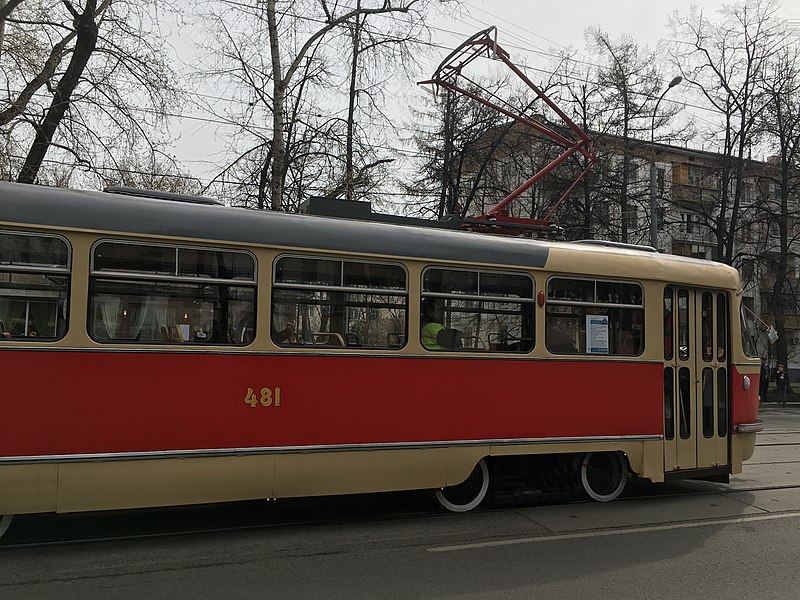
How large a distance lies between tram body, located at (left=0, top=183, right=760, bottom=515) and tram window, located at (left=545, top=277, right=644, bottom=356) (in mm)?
22

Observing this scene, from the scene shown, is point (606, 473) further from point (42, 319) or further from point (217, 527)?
point (42, 319)

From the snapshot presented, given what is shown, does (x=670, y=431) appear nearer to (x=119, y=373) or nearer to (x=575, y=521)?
(x=575, y=521)

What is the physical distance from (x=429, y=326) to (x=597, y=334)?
2.04 m

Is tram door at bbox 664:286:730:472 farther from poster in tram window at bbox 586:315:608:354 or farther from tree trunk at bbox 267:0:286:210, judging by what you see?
tree trunk at bbox 267:0:286:210

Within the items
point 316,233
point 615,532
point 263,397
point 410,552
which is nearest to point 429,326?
point 316,233

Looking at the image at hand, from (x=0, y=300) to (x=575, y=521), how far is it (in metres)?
5.49

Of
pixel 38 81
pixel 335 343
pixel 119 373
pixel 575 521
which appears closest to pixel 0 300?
pixel 119 373

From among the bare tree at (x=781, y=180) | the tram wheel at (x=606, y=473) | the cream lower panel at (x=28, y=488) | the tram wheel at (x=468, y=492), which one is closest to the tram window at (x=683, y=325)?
the tram wheel at (x=606, y=473)

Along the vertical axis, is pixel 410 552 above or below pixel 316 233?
below

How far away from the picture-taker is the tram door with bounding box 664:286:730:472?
8.41 m

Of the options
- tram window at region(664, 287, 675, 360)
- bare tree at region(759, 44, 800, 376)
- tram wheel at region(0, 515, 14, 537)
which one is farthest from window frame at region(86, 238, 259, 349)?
bare tree at region(759, 44, 800, 376)

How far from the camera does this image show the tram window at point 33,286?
222 inches

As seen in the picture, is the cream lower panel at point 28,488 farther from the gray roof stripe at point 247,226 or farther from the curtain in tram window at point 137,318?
the gray roof stripe at point 247,226

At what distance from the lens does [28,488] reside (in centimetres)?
558
